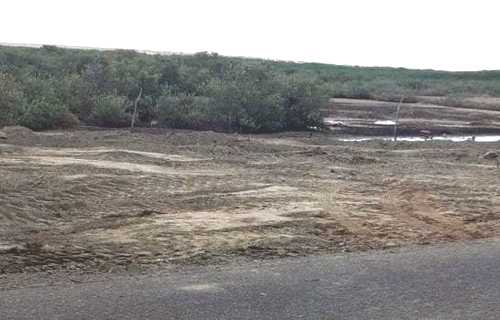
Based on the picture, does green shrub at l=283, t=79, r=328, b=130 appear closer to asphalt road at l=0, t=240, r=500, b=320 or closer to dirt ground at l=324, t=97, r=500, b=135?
dirt ground at l=324, t=97, r=500, b=135

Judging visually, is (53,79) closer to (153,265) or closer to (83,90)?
(83,90)

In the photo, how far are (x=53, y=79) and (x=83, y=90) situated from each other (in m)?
1.66

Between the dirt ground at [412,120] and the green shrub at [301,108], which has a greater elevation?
the green shrub at [301,108]

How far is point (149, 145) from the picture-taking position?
17.5 m

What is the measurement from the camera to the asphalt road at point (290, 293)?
19.1ft

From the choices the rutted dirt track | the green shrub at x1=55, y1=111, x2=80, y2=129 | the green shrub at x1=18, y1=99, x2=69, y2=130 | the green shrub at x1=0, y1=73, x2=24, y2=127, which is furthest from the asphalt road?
the green shrub at x1=55, y1=111, x2=80, y2=129

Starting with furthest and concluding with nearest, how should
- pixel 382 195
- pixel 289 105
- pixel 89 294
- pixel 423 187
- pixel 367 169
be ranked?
pixel 289 105 → pixel 367 169 → pixel 423 187 → pixel 382 195 → pixel 89 294

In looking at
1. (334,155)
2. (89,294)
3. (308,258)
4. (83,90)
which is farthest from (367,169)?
(83,90)

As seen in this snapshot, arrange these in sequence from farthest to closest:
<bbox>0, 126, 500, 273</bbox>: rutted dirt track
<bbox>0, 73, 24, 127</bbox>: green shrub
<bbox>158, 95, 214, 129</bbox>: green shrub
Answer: <bbox>158, 95, 214, 129</bbox>: green shrub, <bbox>0, 73, 24, 127</bbox>: green shrub, <bbox>0, 126, 500, 273</bbox>: rutted dirt track

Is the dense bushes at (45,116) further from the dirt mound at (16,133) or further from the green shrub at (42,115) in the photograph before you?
the dirt mound at (16,133)

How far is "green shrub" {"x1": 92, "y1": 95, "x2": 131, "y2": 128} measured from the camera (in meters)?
24.8

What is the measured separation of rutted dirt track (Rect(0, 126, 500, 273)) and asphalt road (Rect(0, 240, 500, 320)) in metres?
0.67

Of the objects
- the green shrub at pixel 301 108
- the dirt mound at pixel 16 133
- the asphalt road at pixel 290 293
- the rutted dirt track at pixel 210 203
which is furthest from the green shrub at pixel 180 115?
the asphalt road at pixel 290 293

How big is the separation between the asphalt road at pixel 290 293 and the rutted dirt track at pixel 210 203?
675 millimetres
